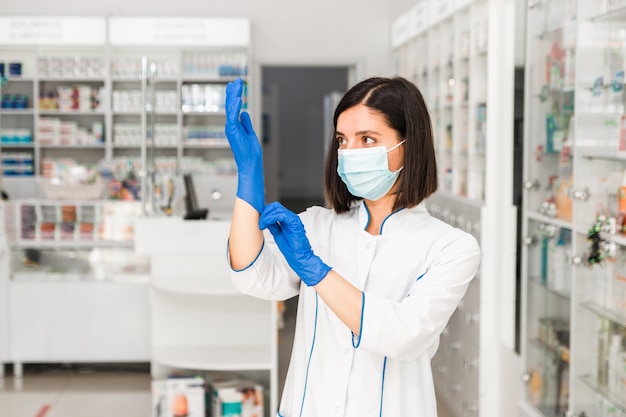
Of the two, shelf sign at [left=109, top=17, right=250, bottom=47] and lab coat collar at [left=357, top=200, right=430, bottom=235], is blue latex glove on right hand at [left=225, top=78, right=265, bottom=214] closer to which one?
lab coat collar at [left=357, top=200, right=430, bottom=235]

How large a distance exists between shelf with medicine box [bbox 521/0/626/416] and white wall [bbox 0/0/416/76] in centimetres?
483

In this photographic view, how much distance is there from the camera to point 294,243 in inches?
63.6

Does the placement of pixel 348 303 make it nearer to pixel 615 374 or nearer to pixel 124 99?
pixel 615 374

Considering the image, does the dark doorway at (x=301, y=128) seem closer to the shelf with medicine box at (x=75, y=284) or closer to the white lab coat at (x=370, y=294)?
the shelf with medicine box at (x=75, y=284)

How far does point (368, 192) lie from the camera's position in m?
1.79

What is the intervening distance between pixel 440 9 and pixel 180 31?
11.1ft

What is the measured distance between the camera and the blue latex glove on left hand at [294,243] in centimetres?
159

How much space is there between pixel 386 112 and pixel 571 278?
215cm

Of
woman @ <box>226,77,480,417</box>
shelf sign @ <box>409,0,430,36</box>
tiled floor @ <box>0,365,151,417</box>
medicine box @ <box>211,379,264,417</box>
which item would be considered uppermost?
shelf sign @ <box>409,0,430,36</box>

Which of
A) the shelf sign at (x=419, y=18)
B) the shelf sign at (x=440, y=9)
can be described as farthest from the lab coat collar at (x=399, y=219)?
the shelf sign at (x=419, y=18)

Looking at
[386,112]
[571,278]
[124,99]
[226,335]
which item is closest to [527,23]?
[571,278]

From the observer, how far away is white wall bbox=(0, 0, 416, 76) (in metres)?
8.65

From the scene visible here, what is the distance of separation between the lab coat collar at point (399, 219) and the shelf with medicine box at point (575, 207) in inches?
61.1

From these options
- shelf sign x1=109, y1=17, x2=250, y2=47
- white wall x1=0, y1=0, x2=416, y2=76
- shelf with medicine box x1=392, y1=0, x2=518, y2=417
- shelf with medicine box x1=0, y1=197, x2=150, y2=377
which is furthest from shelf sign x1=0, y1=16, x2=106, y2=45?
shelf with medicine box x1=392, y1=0, x2=518, y2=417
